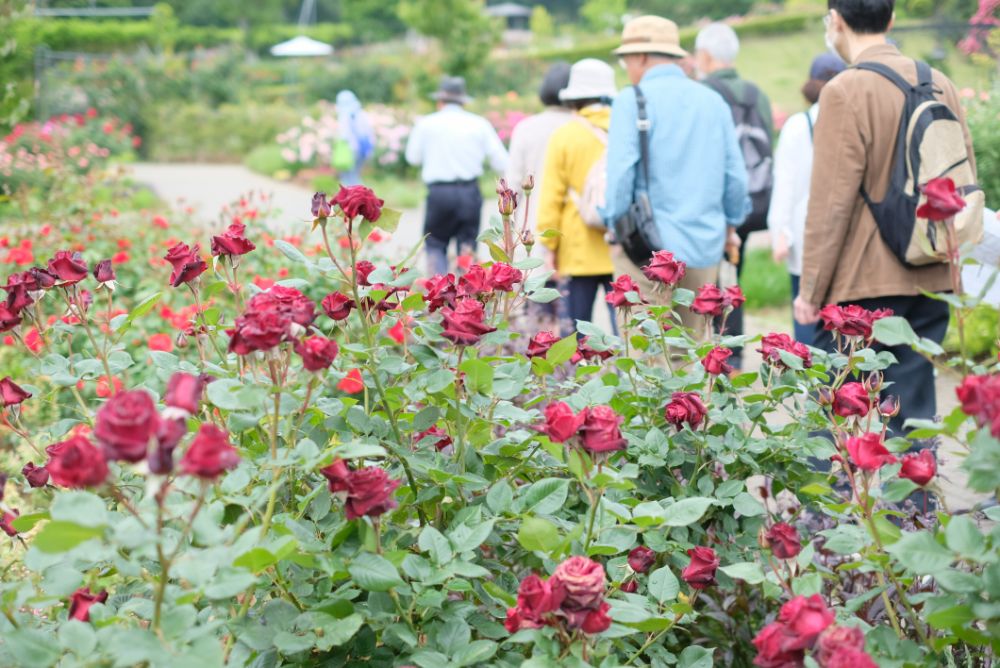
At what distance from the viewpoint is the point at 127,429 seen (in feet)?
3.06

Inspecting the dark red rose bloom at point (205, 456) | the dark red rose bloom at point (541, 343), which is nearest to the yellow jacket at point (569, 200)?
the dark red rose bloom at point (541, 343)

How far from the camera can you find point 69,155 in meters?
12.2

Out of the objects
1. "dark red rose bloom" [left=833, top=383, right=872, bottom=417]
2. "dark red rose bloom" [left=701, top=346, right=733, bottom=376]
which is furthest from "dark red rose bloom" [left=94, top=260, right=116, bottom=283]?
"dark red rose bloom" [left=833, top=383, right=872, bottom=417]

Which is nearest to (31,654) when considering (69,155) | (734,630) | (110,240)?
(734,630)

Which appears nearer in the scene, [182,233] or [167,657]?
[167,657]

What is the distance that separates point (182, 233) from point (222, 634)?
18.2 ft

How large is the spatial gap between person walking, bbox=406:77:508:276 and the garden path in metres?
0.31

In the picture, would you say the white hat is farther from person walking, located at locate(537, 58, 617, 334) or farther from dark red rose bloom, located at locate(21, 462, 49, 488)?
dark red rose bloom, located at locate(21, 462, 49, 488)

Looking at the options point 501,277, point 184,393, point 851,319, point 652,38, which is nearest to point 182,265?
point 501,277

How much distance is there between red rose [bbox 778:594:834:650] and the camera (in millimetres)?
1113

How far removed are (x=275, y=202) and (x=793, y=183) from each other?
33.9 feet

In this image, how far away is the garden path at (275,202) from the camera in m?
5.46

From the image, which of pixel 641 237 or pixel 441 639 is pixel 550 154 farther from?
pixel 441 639

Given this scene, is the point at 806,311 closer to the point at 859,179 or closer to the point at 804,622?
the point at 859,179
